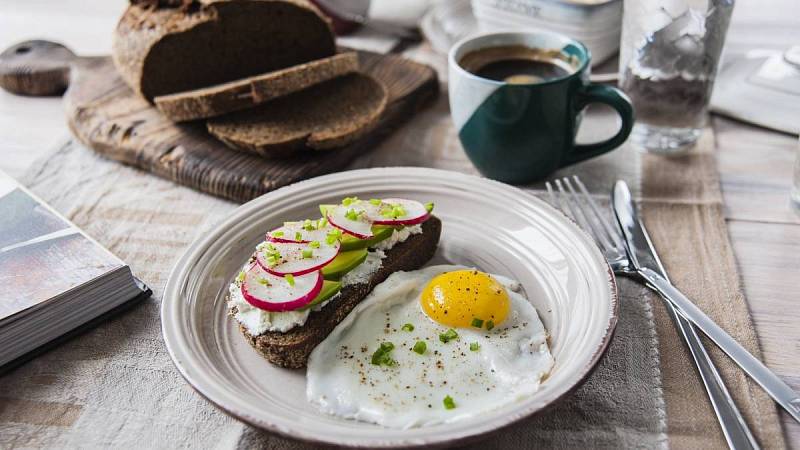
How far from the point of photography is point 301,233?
210 centimetres

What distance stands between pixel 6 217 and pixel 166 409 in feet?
3.02

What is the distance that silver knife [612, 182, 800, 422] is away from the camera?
181 centimetres

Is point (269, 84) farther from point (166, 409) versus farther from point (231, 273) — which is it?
point (166, 409)

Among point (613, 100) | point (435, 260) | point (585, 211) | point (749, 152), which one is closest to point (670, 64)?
point (613, 100)

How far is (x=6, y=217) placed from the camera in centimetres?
228

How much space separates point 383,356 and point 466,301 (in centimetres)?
28

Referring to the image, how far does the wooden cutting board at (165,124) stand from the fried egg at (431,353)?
94 cm

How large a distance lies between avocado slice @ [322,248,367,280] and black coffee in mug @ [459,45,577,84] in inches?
42.8

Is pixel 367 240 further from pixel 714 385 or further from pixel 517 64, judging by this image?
pixel 517 64

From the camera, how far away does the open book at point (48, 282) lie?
1.97m

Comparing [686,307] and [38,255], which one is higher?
[38,255]

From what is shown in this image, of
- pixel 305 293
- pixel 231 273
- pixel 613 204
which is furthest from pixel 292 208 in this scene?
pixel 613 204

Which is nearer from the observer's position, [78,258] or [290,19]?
[78,258]

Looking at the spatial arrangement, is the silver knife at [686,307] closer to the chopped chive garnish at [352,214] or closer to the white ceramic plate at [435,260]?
the white ceramic plate at [435,260]
